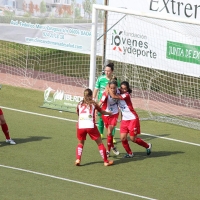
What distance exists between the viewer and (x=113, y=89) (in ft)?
48.2

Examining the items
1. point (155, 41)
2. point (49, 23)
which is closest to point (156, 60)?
point (155, 41)

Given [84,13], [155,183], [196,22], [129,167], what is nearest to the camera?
[155,183]

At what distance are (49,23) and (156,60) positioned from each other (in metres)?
3.97

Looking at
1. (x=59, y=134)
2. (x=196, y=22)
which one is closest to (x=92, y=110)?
(x=59, y=134)

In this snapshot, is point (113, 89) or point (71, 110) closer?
point (113, 89)

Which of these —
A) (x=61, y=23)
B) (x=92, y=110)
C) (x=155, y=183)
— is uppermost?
(x=61, y=23)

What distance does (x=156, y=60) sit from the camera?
65.3 feet

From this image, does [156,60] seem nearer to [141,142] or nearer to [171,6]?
[171,6]

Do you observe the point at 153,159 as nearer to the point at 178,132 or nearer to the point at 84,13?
the point at 178,132

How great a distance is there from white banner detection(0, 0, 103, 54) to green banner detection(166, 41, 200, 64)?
8.36 ft

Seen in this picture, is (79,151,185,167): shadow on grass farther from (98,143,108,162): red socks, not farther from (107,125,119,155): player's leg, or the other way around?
(98,143,108,162): red socks

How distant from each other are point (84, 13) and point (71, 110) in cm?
347

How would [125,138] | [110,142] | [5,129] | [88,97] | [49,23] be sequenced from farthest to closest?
1. [49,23]
2. [5,129]
3. [110,142]
4. [125,138]
5. [88,97]

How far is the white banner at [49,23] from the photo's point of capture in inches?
829
